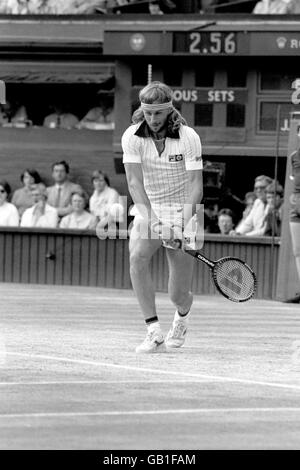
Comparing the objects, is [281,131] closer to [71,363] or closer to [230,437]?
[71,363]

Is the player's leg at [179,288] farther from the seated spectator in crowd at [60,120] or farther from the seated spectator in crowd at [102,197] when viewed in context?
the seated spectator in crowd at [60,120]

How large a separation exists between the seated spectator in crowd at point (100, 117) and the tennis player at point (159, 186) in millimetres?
11528

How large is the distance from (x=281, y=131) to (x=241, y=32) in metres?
1.50

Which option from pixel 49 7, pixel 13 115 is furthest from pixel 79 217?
pixel 49 7

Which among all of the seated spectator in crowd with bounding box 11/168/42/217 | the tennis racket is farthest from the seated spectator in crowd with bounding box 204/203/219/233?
the tennis racket

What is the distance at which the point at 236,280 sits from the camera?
35.7 ft

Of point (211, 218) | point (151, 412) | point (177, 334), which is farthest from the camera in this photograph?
point (211, 218)

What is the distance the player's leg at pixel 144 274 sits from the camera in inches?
421

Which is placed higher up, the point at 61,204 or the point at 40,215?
the point at 61,204

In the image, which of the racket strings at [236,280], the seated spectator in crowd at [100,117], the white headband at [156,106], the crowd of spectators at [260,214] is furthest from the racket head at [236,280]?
the seated spectator in crowd at [100,117]

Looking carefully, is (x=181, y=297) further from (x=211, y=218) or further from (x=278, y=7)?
(x=278, y=7)

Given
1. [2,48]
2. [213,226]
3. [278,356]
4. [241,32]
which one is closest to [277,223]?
[213,226]

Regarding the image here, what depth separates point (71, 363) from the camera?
10.1 m

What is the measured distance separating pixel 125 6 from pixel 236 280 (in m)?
11.8
